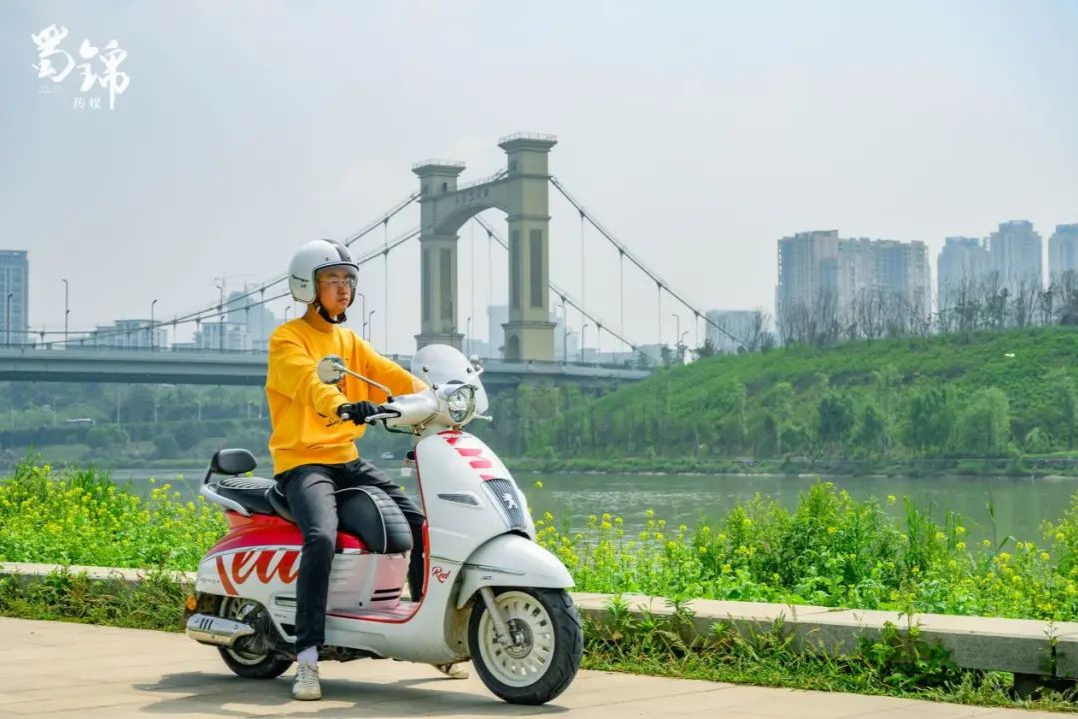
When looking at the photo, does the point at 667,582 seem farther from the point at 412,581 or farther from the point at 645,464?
the point at 645,464

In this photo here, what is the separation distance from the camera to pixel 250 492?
4973 millimetres

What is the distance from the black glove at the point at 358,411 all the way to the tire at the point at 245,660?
2.96 feet

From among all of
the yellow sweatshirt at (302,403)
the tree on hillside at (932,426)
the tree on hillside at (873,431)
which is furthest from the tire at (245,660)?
the tree on hillside at (873,431)

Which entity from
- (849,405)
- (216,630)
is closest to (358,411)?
(216,630)

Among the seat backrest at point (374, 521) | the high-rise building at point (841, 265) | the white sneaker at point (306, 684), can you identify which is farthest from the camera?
the high-rise building at point (841, 265)

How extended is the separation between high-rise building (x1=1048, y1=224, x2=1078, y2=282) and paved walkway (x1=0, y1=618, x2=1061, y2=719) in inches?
4557

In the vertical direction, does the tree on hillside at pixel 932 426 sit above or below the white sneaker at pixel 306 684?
above

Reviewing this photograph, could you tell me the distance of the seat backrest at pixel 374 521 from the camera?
15.4 ft

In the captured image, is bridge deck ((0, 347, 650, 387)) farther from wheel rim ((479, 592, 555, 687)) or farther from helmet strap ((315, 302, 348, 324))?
wheel rim ((479, 592, 555, 687))

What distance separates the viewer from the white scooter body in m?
4.43

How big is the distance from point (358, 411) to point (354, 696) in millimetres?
894

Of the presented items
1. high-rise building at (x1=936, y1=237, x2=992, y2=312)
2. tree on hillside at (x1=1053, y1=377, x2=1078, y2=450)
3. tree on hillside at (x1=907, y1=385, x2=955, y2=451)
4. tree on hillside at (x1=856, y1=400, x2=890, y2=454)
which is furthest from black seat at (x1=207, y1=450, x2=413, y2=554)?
high-rise building at (x1=936, y1=237, x2=992, y2=312)

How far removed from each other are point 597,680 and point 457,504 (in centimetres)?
82

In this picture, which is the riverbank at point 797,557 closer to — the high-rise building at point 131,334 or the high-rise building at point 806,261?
the high-rise building at point 131,334
